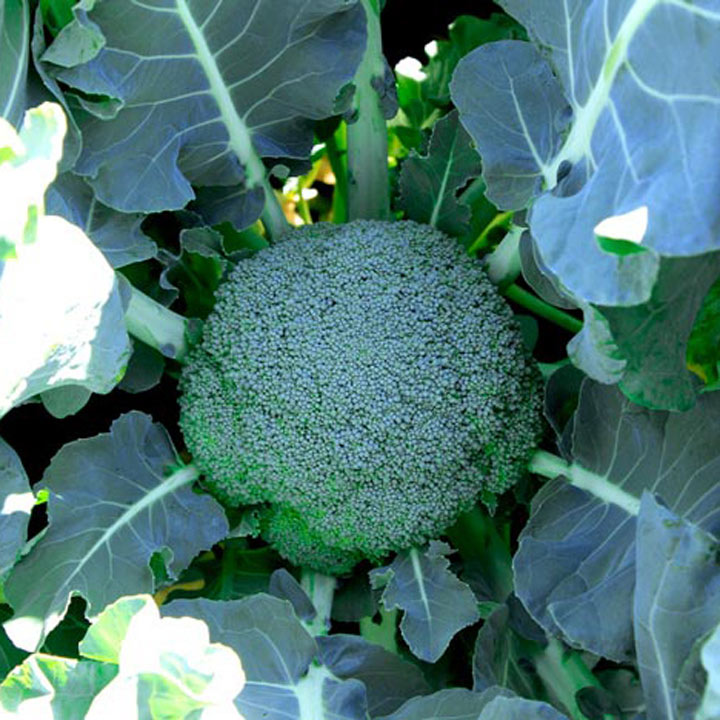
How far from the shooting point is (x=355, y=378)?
1.05m

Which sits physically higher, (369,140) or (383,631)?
(369,140)

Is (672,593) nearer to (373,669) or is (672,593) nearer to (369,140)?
(373,669)

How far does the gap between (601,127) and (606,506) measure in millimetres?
363

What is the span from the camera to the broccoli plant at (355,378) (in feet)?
2.70

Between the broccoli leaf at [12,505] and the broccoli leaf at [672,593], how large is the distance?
20.9 inches


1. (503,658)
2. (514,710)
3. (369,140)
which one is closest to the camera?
(514,710)

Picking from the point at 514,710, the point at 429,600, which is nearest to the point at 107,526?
the point at 429,600

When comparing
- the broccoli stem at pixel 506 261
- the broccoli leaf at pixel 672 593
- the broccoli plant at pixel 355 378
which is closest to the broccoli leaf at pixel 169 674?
the broccoli plant at pixel 355 378

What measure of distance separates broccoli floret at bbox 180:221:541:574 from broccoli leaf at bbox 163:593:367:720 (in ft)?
0.49

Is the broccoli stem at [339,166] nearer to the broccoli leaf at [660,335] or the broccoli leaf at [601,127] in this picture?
the broccoli leaf at [601,127]

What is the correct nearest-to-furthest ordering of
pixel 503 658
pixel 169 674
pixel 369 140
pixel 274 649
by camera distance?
1. pixel 169 674
2. pixel 274 649
3. pixel 503 658
4. pixel 369 140

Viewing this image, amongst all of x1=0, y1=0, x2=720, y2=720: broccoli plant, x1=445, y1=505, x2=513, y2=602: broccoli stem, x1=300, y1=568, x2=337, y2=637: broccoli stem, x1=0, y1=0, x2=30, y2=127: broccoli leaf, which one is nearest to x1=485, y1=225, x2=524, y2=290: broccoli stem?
x1=0, y1=0, x2=720, y2=720: broccoli plant

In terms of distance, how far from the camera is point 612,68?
0.82 m

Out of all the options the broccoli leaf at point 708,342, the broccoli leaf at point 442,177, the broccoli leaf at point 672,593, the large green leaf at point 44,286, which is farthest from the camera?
the broccoli leaf at point 442,177
